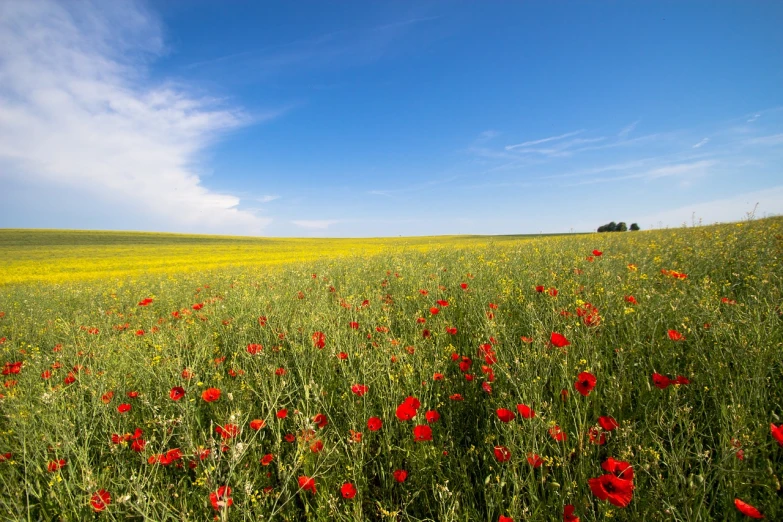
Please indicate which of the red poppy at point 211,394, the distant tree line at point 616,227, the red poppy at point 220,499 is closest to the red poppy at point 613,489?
the red poppy at point 220,499

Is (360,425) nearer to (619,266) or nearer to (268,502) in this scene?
(268,502)

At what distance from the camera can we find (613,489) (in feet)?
3.37

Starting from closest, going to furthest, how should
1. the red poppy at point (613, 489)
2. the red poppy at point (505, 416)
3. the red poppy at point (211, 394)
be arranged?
the red poppy at point (613, 489)
the red poppy at point (505, 416)
the red poppy at point (211, 394)

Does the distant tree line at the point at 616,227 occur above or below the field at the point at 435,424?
→ above

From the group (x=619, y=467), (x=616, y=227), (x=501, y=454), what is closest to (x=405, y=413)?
(x=501, y=454)

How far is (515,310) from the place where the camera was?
3.35 metres

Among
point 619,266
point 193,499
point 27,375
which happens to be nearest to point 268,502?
point 193,499

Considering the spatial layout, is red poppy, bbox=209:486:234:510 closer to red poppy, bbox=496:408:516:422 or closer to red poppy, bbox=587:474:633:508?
red poppy, bbox=496:408:516:422

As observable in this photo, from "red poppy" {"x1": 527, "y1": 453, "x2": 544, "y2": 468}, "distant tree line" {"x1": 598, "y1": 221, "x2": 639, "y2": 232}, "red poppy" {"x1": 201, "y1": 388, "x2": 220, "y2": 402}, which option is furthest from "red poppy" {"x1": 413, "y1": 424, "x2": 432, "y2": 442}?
"distant tree line" {"x1": 598, "y1": 221, "x2": 639, "y2": 232}

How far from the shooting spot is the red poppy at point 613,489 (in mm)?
959

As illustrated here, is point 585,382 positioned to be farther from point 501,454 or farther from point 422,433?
point 422,433

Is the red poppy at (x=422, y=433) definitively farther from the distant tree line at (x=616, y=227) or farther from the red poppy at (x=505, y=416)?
the distant tree line at (x=616, y=227)

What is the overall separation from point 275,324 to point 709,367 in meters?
3.31

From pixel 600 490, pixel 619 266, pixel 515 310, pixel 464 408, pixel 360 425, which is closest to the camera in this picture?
pixel 600 490
